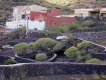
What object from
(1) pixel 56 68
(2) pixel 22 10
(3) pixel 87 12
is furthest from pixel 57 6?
(1) pixel 56 68

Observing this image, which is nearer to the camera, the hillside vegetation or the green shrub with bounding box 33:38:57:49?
the green shrub with bounding box 33:38:57:49

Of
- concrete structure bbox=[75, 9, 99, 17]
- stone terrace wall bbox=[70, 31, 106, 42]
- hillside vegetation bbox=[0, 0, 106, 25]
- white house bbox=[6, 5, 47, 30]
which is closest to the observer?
stone terrace wall bbox=[70, 31, 106, 42]

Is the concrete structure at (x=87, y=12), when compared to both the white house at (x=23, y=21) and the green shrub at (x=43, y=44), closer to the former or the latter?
the white house at (x=23, y=21)

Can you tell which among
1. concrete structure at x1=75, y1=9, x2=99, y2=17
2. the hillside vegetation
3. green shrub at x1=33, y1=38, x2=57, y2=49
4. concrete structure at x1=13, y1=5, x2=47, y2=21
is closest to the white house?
concrete structure at x1=13, y1=5, x2=47, y2=21

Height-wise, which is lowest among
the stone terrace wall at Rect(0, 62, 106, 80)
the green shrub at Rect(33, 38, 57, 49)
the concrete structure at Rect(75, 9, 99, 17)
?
the green shrub at Rect(33, 38, 57, 49)

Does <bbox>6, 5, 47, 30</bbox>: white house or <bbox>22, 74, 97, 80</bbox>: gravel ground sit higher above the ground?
<bbox>6, 5, 47, 30</bbox>: white house

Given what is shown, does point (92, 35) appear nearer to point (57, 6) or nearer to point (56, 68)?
point (56, 68)

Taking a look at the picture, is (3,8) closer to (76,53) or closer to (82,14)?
(82,14)

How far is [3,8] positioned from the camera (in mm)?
66938

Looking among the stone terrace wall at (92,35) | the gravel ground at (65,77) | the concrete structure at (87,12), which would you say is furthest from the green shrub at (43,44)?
the concrete structure at (87,12)

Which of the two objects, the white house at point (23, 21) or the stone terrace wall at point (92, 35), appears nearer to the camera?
the stone terrace wall at point (92, 35)

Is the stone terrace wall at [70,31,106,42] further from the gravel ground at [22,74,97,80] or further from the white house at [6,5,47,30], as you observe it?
the gravel ground at [22,74,97,80]

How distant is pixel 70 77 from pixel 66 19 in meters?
32.7

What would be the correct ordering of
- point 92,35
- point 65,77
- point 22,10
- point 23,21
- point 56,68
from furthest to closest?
point 22,10
point 23,21
point 92,35
point 56,68
point 65,77
